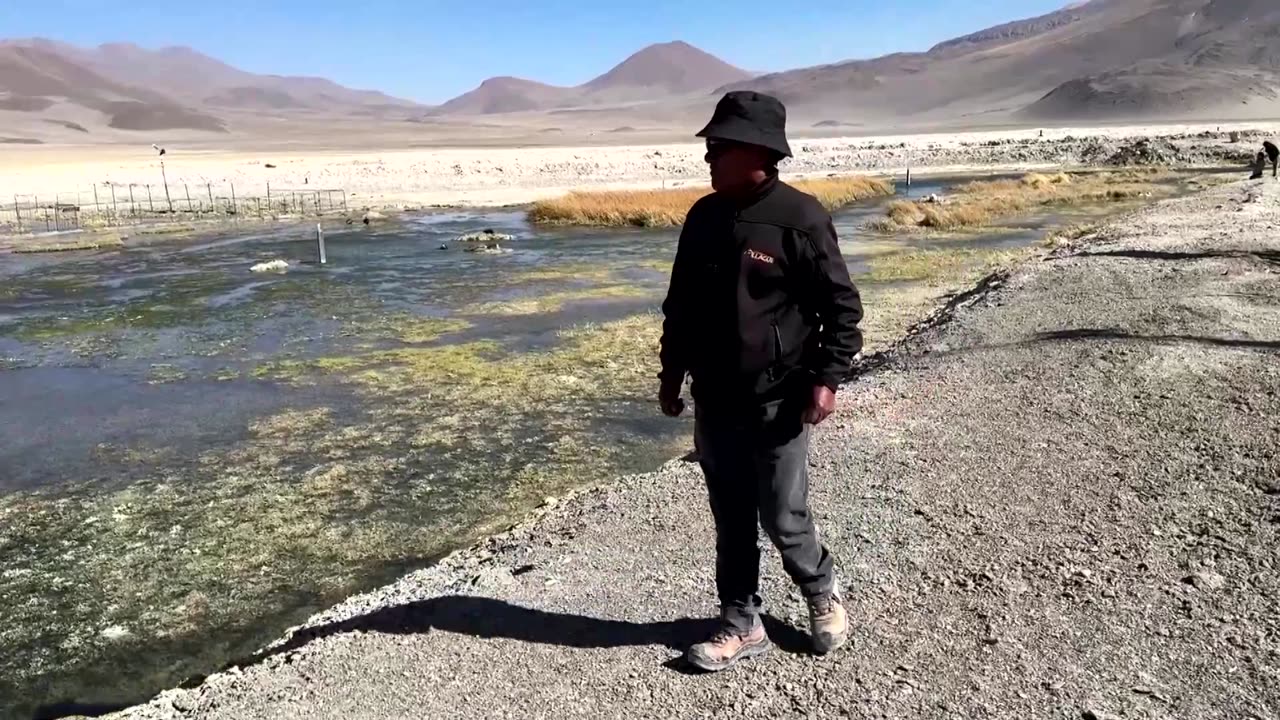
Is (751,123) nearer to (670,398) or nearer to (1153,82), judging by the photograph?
(670,398)

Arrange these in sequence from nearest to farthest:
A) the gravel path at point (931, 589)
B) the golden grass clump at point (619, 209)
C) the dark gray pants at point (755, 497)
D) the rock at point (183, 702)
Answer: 1. the dark gray pants at point (755, 497)
2. the gravel path at point (931, 589)
3. the rock at point (183, 702)
4. the golden grass clump at point (619, 209)

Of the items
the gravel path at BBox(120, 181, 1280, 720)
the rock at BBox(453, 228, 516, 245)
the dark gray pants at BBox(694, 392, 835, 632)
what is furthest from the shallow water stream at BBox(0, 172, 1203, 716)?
the rock at BBox(453, 228, 516, 245)

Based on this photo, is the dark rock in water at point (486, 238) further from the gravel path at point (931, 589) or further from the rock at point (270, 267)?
the gravel path at point (931, 589)

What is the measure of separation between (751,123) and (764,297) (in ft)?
1.77

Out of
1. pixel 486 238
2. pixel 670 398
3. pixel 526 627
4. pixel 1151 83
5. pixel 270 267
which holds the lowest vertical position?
pixel 526 627

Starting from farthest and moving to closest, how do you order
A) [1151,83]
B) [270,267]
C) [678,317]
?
[1151,83] < [270,267] < [678,317]

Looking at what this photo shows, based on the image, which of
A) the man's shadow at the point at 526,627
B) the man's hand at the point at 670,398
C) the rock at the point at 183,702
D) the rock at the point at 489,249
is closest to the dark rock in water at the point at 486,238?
the rock at the point at 489,249

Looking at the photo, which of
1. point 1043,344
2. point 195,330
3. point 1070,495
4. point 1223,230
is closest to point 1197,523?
point 1070,495

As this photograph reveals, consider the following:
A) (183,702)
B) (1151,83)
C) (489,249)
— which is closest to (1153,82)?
(1151,83)

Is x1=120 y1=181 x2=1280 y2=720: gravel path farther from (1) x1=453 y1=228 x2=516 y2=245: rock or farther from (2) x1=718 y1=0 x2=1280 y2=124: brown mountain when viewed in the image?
(2) x1=718 y1=0 x2=1280 y2=124: brown mountain

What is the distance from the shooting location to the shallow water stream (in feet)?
18.6

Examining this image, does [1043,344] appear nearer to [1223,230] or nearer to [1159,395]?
[1159,395]

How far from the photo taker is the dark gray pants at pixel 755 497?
3.27 m

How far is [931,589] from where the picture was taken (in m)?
4.02
